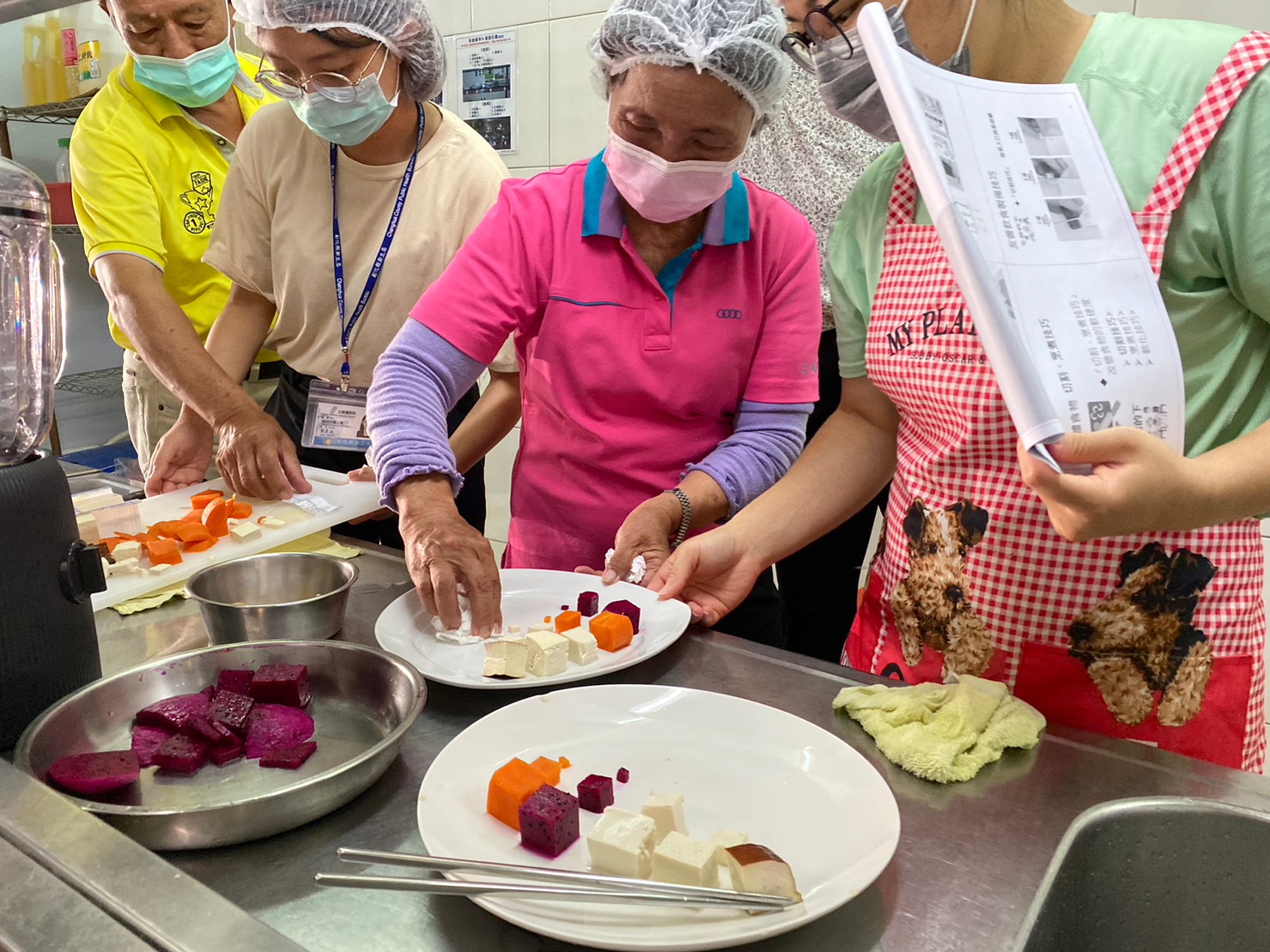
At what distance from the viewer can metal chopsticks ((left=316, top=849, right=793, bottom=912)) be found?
0.65m

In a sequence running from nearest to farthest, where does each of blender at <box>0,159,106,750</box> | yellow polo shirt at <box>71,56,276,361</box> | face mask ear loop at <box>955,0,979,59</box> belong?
1. blender at <box>0,159,106,750</box>
2. face mask ear loop at <box>955,0,979,59</box>
3. yellow polo shirt at <box>71,56,276,361</box>

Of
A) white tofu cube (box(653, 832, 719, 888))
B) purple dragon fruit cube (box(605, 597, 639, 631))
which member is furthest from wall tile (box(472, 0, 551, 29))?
white tofu cube (box(653, 832, 719, 888))

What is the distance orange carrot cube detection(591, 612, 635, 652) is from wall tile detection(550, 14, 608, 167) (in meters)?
2.41

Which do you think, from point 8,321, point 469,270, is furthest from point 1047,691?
point 8,321

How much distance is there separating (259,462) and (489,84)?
2.24m

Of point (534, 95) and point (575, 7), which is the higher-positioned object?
point (575, 7)

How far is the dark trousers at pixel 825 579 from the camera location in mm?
2502

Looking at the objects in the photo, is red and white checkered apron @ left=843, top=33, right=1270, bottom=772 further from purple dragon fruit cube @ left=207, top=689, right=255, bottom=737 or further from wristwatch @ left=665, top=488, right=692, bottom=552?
purple dragon fruit cube @ left=207, top=689, right=255, bottom=737

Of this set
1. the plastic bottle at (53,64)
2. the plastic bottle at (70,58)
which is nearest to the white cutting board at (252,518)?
the plastic bottle at (70,58)

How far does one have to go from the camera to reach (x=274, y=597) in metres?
1.27

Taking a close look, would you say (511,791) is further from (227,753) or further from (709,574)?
(709,574)

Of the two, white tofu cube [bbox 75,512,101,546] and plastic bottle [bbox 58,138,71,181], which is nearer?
white tofu cube [bbox 75,512,101,546]

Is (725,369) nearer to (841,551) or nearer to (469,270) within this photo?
(469,270)

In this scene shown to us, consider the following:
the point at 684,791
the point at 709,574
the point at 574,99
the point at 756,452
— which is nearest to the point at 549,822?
the point at 684,791
